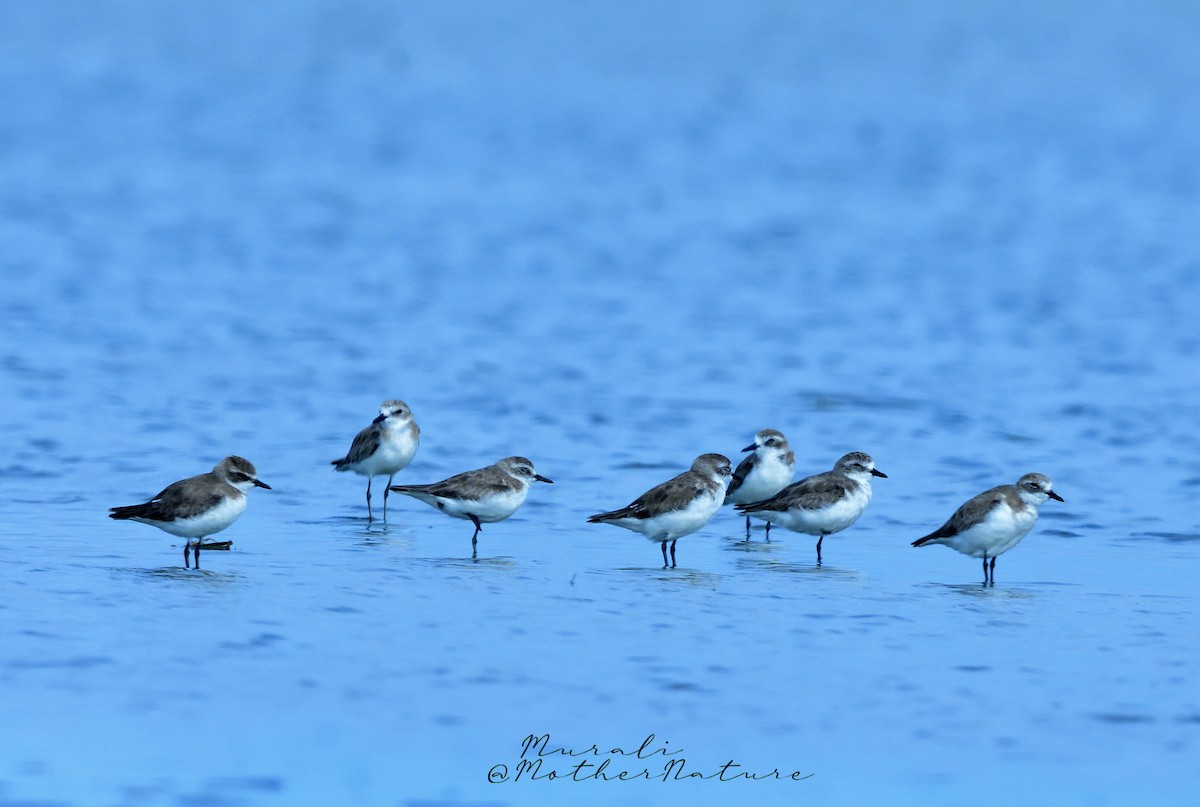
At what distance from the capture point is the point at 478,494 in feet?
55.2

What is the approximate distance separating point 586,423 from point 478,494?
23.0 ft

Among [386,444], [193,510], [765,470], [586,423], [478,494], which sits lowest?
[193,510]

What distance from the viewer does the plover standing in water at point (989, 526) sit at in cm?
1574

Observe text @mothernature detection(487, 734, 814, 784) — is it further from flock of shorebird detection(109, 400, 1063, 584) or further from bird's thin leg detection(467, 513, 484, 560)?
bird's thin leg detection(467, 513, 484, 560)

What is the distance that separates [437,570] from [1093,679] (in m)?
5.71

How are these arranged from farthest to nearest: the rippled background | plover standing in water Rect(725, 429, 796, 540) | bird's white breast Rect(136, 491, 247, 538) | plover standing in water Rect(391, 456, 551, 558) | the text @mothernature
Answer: plover standing in water Rect(725, 429, 796, 540) → plover standing in water Rect(391, 456, 551, 558) → bird's white breast Rect(136, 491, 247, 538) → the rippled background → the text @mothernature

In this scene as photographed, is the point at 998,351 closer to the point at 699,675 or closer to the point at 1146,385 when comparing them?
the point at 1146,385

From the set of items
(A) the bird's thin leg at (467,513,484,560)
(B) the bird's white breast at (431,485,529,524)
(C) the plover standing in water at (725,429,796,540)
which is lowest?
(A) the bird's thin leg at (467,513,484,560)

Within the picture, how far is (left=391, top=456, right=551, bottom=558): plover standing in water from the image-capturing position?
16859 mm

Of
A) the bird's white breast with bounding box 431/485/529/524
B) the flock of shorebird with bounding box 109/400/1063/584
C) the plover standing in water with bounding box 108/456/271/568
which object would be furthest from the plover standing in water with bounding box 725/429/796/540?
the plover standing in water with bounding box 108/456/271/568

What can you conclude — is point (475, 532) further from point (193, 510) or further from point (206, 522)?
point (193, 510)

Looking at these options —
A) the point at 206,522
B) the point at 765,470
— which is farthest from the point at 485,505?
the point at 765,470

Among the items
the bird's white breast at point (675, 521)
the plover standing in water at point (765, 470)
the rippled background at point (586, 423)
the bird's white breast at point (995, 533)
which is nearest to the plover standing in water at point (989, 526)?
the bird's white breast at point (995, 533)

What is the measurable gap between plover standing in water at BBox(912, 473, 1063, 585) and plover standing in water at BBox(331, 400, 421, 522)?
6032 mm
